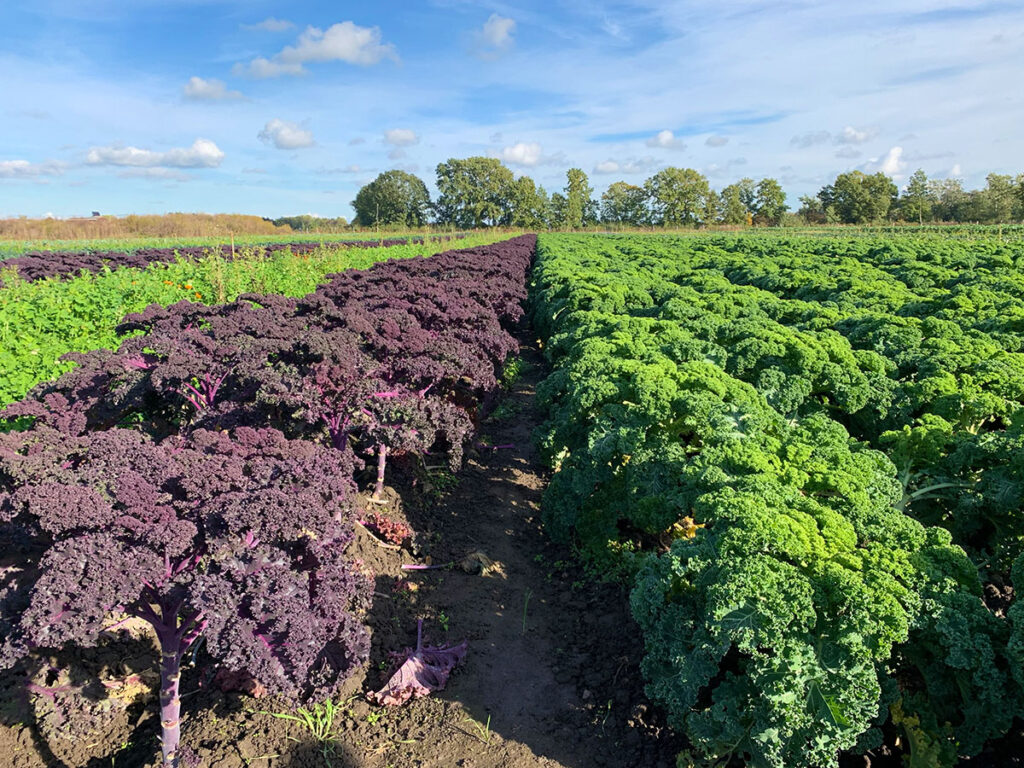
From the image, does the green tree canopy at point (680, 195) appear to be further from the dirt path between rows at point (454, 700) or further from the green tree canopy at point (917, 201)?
the dirt path between rows at point (454, 700)

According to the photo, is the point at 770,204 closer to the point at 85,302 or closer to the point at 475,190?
the point at 475,190

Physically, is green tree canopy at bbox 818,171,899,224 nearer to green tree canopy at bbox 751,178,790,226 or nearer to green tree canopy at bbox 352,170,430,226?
green tree canopy at bbox 751,178,790,226

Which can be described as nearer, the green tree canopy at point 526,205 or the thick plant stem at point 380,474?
the thick plant stem at point 380,474

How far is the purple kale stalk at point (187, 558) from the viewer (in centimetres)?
242

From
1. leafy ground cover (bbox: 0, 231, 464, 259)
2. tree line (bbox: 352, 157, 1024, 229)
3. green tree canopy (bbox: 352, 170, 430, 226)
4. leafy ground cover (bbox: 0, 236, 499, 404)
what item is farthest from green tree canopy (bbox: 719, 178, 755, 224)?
leafy ground cover (bbox: 0, 236, 499, 404)

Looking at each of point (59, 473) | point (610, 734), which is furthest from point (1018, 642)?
point (59, 473)

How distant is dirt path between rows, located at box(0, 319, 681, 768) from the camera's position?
318 centimetres

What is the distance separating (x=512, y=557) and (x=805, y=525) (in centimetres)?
293

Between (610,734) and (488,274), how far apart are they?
41.3 feet

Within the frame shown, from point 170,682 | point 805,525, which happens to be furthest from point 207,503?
point 805,525

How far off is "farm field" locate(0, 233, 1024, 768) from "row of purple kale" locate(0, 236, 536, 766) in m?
0.02

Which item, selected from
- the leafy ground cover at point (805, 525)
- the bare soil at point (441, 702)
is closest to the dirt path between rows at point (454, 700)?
the bare soil at point (441, 702)

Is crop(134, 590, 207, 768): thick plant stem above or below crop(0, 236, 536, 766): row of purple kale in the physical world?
below

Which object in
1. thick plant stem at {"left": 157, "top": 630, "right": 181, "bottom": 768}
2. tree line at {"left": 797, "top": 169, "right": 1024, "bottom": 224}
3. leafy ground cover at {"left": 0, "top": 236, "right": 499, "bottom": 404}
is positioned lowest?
thick plant stem at {"left": 157, "top": 630, "right": 181, "bottom": 768}
